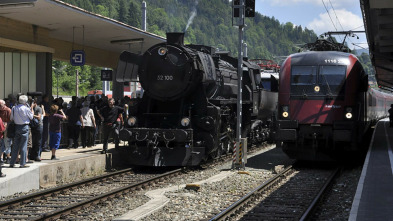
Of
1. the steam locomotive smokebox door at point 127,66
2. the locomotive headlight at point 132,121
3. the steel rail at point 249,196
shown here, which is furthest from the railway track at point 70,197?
the steam locomotive smokebox door at point 127,66

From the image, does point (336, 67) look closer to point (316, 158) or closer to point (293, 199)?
point (316, 158)

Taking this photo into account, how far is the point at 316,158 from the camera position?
574 inches

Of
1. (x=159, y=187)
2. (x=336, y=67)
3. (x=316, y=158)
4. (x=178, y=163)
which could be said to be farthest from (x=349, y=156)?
(x=159, y=187)

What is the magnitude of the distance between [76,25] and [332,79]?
8.59 meters

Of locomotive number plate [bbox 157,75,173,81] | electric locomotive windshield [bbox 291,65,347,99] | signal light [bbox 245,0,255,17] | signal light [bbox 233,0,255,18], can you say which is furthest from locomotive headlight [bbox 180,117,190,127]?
signal light [bbox 245,0,255,17]

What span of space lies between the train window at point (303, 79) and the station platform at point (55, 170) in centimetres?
556

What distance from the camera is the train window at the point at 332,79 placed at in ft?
46.6

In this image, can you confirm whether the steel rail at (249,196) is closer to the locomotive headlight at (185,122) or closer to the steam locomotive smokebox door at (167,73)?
the locomotive headlight at (185,122)

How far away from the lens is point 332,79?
14.4 metres

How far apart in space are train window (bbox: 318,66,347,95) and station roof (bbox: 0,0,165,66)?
668 cm

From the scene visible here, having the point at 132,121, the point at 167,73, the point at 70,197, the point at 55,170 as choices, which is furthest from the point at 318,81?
the point at 70,197

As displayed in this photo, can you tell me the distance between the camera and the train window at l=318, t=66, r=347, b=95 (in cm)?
1421

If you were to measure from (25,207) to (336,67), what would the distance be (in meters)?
9.23

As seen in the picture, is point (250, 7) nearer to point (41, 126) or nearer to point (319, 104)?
point (319, 104)
